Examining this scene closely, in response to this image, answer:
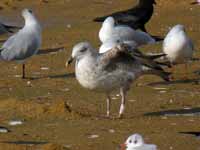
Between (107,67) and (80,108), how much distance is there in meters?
0.82

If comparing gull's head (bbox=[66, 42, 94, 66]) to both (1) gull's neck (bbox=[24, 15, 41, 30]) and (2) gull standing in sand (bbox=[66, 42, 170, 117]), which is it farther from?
(1) gull's neck (bbox=[24, 15, 41, 30])

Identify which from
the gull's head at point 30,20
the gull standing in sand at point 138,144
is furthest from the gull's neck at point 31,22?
the gull standing in sand at point 138,144

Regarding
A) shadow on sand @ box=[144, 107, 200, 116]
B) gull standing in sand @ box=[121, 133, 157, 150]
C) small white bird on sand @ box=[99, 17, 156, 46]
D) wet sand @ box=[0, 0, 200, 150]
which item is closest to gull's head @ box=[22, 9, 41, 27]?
wet sand @ box=[0, 0, 200, 150]

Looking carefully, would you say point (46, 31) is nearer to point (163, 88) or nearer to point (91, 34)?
point (91, 34)

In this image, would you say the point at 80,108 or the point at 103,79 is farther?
the point at 80,108

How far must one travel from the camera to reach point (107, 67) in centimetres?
1167

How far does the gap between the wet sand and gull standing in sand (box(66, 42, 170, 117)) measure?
1.30 feet

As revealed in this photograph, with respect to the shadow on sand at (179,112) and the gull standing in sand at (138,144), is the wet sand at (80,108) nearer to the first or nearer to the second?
the shadow on sand at (179,112)

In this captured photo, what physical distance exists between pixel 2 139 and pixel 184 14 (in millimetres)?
13330

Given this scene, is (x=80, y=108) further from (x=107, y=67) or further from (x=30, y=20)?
(x=30, y=20)

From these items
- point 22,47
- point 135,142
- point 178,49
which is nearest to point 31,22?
point 22,47

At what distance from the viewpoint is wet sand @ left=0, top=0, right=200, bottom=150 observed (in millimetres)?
9914

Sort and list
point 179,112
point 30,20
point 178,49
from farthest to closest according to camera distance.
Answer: point 30,20 < point 178,49 < point 179,112

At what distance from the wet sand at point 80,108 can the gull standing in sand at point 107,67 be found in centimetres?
40
